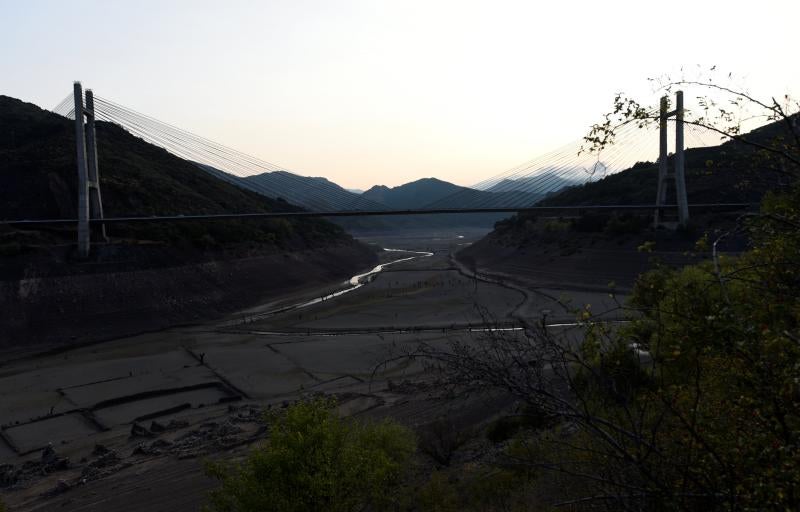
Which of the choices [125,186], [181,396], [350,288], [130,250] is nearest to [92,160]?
[130,250]

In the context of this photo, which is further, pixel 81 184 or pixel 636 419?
pixel 81 184

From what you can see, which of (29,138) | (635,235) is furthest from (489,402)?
(29,138)

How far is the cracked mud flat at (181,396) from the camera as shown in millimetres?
12828

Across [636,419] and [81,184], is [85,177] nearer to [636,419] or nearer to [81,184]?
[81,184]

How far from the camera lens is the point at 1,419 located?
56.5ft

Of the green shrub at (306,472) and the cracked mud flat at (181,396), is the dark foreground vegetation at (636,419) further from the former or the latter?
the cracked mud flat at (181,396)

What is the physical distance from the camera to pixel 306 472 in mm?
7746

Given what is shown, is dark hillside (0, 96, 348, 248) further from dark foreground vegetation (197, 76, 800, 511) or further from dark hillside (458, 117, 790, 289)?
dark foreground vegetation (197, 76, 800, 511)

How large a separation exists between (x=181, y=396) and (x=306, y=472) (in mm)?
13522

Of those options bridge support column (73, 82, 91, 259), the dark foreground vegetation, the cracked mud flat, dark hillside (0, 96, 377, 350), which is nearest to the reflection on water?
dark hillside (0, 96, 377, 350)

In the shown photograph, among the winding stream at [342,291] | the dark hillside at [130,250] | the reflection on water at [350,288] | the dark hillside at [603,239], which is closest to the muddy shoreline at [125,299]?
the dark hillside at [130,250]

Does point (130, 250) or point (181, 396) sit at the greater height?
point (130, 250)

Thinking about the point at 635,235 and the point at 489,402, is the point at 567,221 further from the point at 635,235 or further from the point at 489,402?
the point at 489,402

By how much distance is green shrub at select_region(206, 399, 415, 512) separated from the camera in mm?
7691
